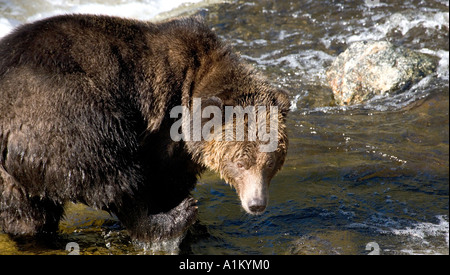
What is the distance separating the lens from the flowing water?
18.4ft

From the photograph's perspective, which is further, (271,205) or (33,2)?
(33,2)

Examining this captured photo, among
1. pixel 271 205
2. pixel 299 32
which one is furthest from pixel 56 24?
pixel 299 32

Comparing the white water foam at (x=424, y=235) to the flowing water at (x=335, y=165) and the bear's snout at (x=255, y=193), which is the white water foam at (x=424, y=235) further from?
the bear's snout at (x=255, y=193)

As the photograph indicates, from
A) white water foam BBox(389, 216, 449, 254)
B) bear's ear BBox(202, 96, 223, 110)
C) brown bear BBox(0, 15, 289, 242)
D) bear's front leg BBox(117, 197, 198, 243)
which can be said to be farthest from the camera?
white water foam BBox(389, 216, 449, 254)

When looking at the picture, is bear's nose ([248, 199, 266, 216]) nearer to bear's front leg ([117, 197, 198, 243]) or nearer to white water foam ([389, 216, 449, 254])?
bear's front leg ([117, 197, 198, 243])

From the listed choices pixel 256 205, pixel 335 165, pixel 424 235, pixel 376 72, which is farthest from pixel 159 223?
pixel 376 72

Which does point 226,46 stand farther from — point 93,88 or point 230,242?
point 230,242

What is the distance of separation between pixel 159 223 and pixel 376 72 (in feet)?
19.3

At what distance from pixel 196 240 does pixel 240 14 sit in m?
8.72

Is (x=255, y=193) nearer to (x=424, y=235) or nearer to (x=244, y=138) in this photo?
(x=244, y=138)

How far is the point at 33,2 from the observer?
565 inches

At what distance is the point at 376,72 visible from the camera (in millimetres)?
9703

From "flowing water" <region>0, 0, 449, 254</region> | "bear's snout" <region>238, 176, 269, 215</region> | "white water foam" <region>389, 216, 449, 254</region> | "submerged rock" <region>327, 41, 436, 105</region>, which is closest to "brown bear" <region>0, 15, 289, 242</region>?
"bear's snout" <region>238, 176, 269, 215</region>

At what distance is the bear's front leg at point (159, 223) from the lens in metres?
5.14
